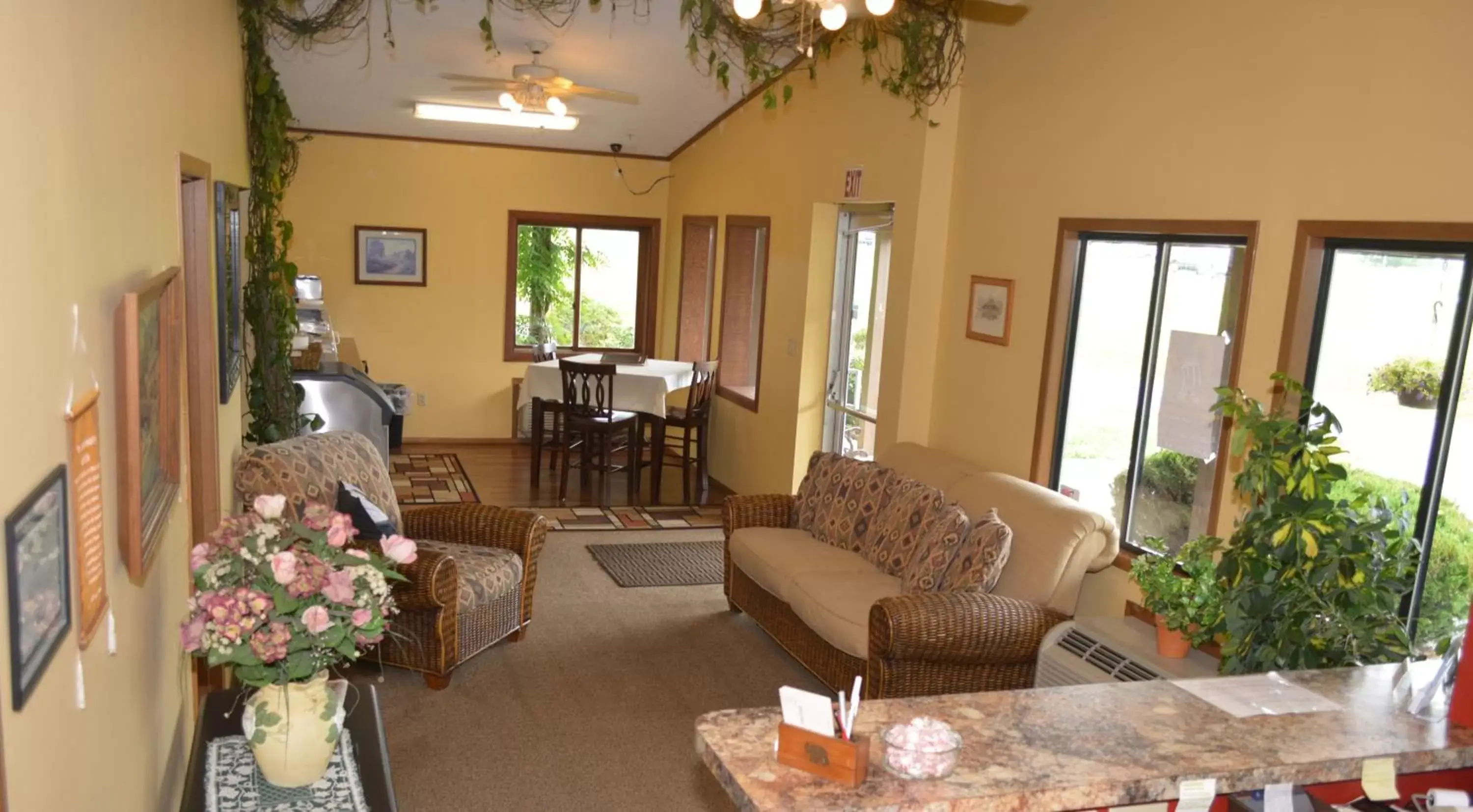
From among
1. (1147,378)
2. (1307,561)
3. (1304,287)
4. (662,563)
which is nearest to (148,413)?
(1307,561)

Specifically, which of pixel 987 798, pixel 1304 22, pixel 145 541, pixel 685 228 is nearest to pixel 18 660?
pixel 145 541

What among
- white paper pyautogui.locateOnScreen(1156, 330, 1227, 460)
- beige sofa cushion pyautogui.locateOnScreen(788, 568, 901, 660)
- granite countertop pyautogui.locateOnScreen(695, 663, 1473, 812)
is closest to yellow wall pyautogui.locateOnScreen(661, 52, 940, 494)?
beige sofa cushion pyautogui.locateOnScreen(788, 568, 901, 660)

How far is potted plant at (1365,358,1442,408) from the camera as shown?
333cm

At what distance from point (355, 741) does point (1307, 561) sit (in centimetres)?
253

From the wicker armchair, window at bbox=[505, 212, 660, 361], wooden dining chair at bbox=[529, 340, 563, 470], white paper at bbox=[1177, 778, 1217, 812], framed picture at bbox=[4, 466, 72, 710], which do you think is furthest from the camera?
window at bbox=[505, 212, 660, 361]

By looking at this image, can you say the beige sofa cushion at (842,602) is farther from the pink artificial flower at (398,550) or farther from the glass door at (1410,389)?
the pink artificial flower at (398,550)

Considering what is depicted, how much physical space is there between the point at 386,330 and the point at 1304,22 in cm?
738

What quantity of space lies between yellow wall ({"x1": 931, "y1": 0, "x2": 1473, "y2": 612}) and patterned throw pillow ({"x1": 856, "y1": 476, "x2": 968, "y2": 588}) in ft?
1.93

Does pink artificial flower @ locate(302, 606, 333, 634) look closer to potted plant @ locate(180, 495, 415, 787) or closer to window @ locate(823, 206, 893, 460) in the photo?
potted plant @ locate(180, 495, 415, 787)

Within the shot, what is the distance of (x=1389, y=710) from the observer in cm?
241

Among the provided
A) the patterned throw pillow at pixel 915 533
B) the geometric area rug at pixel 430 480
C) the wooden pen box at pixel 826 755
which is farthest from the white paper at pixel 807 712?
the geometric area rug at pixel 430 480

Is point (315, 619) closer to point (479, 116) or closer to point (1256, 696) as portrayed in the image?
point (1256, 696)

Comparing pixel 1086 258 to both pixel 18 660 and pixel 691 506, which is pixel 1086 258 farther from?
pixel 18 660

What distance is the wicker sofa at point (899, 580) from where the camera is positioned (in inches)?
159
